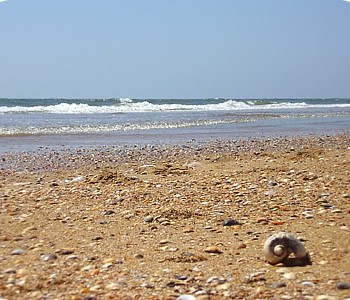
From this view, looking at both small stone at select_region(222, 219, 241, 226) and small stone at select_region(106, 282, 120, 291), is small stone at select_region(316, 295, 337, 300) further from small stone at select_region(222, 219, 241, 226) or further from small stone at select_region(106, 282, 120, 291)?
small stone at select_region(222, 219, 241, 226)

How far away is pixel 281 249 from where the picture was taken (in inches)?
141

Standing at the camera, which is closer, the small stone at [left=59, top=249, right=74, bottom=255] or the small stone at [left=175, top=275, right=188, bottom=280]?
the small stone at [left=175, top=275, right=188, bottom=280]

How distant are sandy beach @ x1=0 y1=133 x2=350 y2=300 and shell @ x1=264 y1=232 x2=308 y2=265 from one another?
0.09m

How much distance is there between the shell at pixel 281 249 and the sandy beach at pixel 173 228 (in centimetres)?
9

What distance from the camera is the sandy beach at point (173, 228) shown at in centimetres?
325

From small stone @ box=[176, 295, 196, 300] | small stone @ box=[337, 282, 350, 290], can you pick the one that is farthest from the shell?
small stone @ box=[176, 295, 196, 300]

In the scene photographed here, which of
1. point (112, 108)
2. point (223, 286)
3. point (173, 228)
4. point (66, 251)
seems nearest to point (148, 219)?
point (173, 228)

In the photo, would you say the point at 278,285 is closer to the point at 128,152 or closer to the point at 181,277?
the point at 181,277

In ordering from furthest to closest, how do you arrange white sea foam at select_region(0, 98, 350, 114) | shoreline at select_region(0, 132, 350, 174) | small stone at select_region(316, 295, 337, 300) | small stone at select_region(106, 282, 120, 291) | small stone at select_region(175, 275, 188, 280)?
1. white sea foam at select_region(0, 98, 350, 114)
2. shoreline at select_region(0, 132, 350, 174)
3. small stone at select_region(175, 275, 188, 280)
4. small stone at select_region(106, 282, 120, 291)
5. small stone at select_region(316, 295, 337, 300)

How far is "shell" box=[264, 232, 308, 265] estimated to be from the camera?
359cm

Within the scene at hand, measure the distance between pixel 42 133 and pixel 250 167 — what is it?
31.6ft

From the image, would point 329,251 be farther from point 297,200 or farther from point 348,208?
point 297,200

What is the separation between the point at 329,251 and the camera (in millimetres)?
3848

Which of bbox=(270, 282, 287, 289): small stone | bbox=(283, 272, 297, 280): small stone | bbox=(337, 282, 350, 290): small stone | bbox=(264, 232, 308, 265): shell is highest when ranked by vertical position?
bbox=(264, 232, 308, 265): shell
